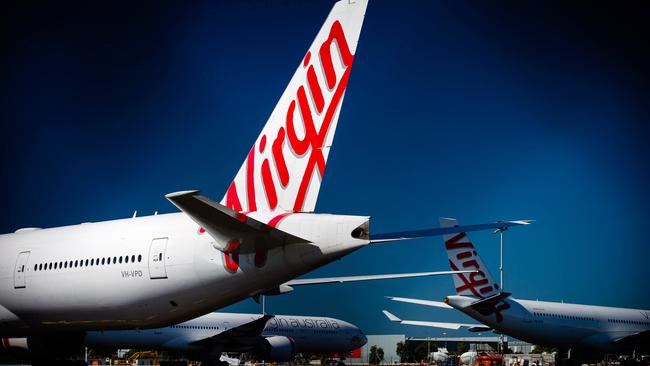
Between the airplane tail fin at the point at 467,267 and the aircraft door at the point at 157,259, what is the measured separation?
2577cm

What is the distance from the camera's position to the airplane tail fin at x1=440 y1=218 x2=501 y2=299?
3694 centimetres

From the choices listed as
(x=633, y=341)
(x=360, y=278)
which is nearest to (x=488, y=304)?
(x=633, y=341)

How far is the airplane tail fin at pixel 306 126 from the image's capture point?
12.6m

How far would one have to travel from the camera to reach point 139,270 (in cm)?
1327

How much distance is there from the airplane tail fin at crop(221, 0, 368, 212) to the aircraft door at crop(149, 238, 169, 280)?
1.60 meters

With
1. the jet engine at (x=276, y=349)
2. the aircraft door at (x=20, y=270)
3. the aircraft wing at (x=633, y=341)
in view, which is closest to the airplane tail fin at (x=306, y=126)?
the aircraft door at (x=20, y=270)

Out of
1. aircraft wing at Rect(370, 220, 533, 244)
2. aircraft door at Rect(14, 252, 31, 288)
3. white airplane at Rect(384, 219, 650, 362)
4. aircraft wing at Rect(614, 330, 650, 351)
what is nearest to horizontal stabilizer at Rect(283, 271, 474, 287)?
aircraft wing at Rect(370, 220, 533, 244)

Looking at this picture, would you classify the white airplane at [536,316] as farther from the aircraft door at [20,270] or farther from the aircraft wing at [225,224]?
the aircraft wing at [225,224]

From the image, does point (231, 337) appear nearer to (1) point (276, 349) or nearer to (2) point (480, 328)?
(1) point (276, 349)

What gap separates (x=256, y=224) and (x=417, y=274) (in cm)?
448

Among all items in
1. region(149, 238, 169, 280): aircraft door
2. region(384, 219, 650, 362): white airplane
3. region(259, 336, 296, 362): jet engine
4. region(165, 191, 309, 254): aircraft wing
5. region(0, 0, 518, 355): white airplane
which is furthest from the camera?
region(384, 219, 650, 362): white airplane

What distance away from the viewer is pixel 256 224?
11023 mm

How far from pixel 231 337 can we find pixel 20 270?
18.8 m

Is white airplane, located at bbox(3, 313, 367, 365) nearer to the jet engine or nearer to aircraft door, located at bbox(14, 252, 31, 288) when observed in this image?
the jet engine
